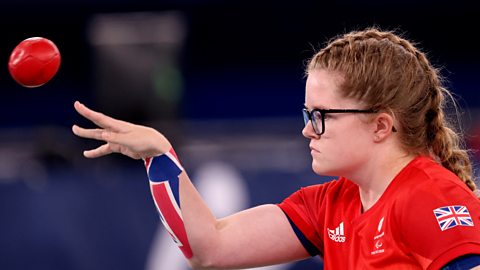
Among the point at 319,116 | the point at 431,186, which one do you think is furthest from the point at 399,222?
the point at 319,116

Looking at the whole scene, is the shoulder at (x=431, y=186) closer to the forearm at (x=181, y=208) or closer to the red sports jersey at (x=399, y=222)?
the red sports jersey at (x=399, y=222)

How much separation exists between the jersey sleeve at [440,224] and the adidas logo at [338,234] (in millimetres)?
287

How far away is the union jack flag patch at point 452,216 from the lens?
2332mm

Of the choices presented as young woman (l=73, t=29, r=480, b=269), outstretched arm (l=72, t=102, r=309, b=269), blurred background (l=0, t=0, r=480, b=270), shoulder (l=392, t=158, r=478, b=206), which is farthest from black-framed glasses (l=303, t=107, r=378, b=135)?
blurred background (l=0, t=0, r=480, b=270)

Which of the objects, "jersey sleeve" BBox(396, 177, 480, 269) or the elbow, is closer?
"jersey sleeve" BBox(396, 177, 480, 269)

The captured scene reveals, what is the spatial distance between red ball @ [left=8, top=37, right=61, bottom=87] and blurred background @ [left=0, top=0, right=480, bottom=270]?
222cm

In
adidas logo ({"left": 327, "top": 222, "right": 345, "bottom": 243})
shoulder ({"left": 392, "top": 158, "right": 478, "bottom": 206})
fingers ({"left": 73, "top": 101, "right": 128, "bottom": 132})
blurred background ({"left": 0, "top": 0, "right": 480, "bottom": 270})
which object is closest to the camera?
shoulder ({"left": 392, "top": 158, "right": 478, "bottom": 206})

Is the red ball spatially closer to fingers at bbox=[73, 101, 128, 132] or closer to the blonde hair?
fingers at bbox=[73, 101, 128, 132]

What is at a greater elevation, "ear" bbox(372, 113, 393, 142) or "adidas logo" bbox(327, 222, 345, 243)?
"ear" bbox(372, 113, 393, 142)

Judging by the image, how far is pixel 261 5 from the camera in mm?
8555

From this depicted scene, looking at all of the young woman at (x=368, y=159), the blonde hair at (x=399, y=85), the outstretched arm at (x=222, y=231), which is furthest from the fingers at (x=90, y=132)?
the blonde hair at (x=399, y=85)

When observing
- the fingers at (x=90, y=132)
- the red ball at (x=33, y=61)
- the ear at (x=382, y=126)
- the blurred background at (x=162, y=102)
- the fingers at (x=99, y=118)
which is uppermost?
the red ball at (x=33, y=61)

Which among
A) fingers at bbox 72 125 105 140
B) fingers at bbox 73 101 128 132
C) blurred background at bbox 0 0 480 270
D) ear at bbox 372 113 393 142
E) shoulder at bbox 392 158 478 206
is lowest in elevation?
blurred background at bbox 0 0 480 270

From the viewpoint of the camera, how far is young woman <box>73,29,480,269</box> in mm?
2441
